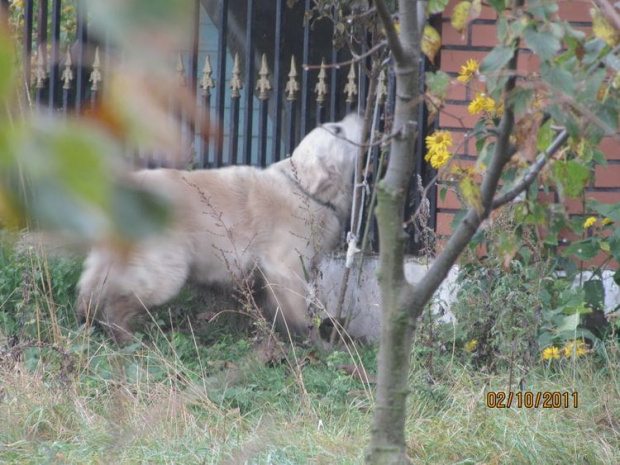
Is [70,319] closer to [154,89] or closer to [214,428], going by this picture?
[214,428]

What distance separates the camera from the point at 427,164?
5395mm

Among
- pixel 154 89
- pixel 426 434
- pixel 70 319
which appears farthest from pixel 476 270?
pixel 154 89

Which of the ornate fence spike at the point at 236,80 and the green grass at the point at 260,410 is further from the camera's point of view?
the ornate fence spike at the point at 236,80

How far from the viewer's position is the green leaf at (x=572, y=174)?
2.04 metres

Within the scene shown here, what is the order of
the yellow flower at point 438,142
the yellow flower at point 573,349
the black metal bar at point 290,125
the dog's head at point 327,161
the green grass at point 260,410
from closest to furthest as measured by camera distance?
1. the green grass at point 260,410
2. the yellow flower at point 573,349
3. the yellow flower at point 438,142
4. the dog's head at point 327,161
5. the black metal bar at point 290,125

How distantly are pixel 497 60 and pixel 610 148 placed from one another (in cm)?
344

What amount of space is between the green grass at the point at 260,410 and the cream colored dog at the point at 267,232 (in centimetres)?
42

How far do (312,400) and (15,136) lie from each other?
3.39 metres

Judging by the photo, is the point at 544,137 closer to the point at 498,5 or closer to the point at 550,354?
the point at 498,5

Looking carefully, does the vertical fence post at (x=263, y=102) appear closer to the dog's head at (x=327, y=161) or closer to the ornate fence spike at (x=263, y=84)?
the ornate fence spike at (x=263, y=84)

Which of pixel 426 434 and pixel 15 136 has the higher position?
pixel 15 136

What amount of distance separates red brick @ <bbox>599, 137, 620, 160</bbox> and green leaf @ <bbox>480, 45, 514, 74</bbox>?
132 inches

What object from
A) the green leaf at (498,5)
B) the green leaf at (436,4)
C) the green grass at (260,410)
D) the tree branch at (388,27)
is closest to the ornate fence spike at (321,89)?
the green grass at (260,410)

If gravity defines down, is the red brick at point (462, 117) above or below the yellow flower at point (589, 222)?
above
